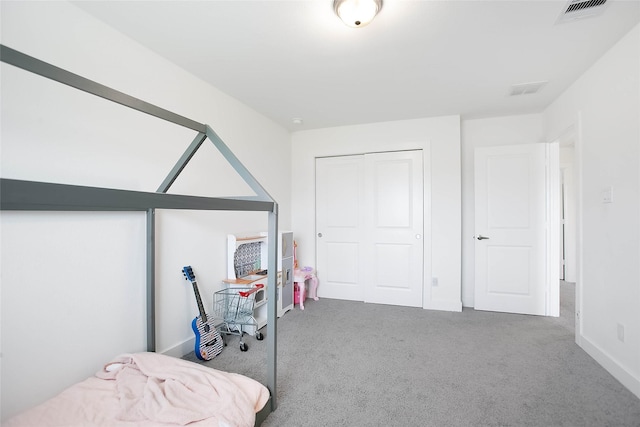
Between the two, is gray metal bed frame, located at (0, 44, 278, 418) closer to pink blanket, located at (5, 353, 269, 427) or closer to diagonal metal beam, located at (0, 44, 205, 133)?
diagonal metal beam, located at (0, 44, 205, 133)

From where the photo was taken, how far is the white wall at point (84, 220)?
133cm

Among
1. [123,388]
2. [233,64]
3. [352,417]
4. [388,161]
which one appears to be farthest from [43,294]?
[388,161]

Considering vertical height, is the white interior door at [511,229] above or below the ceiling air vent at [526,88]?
below

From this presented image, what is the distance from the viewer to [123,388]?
140 cm

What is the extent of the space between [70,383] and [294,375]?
1304 mm

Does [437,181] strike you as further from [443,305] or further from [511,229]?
[443,305]

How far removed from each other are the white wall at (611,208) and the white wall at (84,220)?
3.15m

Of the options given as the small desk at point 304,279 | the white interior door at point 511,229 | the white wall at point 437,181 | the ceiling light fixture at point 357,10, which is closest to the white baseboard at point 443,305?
the white wall at point 437,181

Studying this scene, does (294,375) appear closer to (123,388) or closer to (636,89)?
(123,388)

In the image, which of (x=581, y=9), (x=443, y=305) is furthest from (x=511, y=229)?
(x=581, y=9)

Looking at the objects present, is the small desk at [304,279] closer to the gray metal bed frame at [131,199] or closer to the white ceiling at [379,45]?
the gray metal bed frame at [131,199]

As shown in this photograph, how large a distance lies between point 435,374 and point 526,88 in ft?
8.87

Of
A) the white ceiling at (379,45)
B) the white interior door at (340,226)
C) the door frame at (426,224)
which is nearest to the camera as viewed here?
the white ceiling at (379,45)

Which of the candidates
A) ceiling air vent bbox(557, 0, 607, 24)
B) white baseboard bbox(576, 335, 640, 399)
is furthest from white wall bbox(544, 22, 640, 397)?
ceiling air vent bbox(557, 0, 607, 24)
